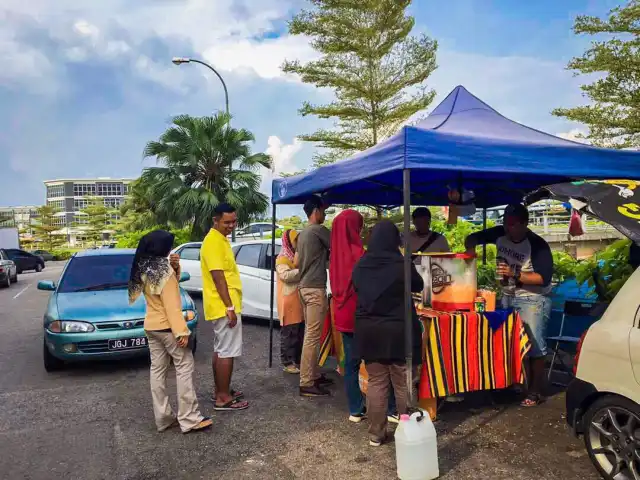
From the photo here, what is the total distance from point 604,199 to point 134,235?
29.1m

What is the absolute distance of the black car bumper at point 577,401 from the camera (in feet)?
11.4

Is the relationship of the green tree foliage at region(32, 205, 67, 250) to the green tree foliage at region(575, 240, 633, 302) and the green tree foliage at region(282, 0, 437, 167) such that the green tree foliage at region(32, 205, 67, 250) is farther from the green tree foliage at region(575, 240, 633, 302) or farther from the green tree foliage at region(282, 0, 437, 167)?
the green tree foliage at region(575, 240, 633, 302)

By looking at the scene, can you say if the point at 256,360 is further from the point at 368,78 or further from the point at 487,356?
the point at 368,78

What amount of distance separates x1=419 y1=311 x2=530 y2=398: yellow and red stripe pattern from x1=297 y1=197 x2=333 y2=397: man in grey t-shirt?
1.17 meters

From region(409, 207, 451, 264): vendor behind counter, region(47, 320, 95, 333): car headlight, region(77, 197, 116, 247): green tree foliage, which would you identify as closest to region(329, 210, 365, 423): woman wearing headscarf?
region(409, 207, 451, 264): vendor behind counter

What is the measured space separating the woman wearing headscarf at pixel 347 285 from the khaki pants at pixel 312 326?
2.52 ft

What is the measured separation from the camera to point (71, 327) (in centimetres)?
628

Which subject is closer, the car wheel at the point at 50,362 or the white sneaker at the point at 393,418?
the white sneaker at the point at 393,418

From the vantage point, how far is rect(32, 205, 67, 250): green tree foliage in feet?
221

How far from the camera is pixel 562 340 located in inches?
221

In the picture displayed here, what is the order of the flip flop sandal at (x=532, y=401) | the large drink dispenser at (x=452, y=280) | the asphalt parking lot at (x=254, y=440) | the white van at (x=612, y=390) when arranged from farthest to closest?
the flip flop sandal at (x=532, y=401) < the large drink dispenser at (x=452, y=280) < the asphalt parking lot at (x=254, y=440) < the white van at (x=612, y=390)

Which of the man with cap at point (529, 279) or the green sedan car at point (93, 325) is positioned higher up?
the man with cap at point (529, 279)

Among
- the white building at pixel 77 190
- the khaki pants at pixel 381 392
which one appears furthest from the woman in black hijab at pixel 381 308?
the white building at pixel 77 190

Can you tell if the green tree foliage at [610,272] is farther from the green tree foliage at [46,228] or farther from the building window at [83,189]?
the building window at [83,189]
